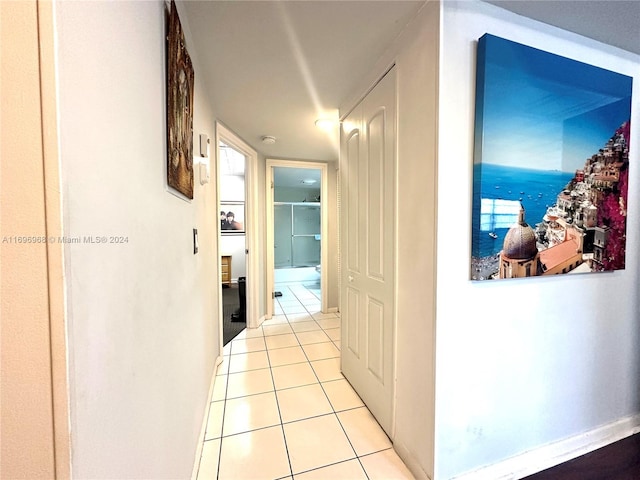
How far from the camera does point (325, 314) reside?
11.8ft

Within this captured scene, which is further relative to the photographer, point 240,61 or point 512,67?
point 240,61

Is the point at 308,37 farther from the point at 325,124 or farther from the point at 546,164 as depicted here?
the point at 546,164

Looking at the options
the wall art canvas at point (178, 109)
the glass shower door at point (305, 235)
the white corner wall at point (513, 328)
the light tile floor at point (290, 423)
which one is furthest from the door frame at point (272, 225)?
the glass shower door at point (305, 235)

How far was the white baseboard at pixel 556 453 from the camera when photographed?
1179mm

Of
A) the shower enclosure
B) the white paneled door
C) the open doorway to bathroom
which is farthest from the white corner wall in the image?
the shower enclosure

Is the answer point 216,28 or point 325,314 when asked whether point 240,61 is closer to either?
point 216,28

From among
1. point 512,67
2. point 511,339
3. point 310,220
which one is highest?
point 512,67

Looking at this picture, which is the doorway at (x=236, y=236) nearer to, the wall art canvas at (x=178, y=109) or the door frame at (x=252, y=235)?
the door frame at (x=252, y=235)

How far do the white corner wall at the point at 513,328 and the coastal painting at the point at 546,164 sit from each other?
7cm

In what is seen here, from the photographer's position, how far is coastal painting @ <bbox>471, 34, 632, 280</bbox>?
3.53 feet

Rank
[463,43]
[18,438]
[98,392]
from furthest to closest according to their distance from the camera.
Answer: [463,43] → [98,392] → [18,438]

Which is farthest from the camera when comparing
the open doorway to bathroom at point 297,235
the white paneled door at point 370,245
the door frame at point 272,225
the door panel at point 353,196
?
the open doorway to bathroom at point 297,235

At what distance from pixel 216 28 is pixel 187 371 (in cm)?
164

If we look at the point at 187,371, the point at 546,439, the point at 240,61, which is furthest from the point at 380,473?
the point at 240,61
